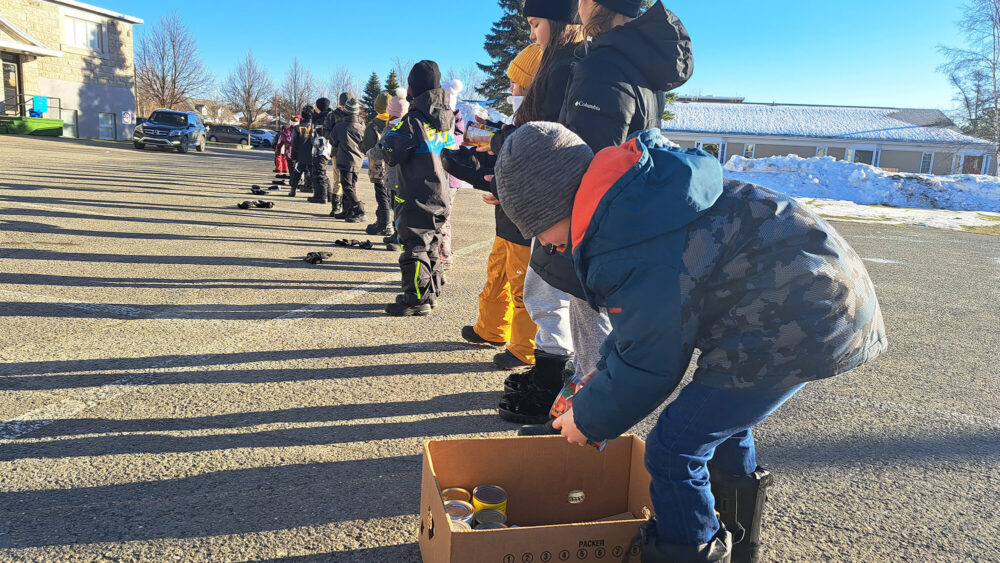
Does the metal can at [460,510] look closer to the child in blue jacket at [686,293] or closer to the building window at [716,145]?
the child in blue jacket at [686,293]

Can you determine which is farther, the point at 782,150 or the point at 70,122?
the point at 782,150

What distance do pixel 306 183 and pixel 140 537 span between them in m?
14.7

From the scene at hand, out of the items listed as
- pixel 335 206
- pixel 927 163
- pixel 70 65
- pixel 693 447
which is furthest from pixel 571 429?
→ pixel 927 163

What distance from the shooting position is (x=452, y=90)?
5781mm

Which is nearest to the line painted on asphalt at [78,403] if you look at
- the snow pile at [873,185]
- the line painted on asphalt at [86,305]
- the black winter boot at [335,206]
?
the line painted on asphalt at [86,305]

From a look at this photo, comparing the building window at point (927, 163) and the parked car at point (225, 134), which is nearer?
the building window at point (927, 163)

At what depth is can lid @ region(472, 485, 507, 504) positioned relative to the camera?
2.27 metres

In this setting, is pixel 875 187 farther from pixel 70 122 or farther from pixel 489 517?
pixel 70 122

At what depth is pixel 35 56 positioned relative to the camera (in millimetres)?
36562

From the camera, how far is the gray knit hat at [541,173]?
1.80 metres

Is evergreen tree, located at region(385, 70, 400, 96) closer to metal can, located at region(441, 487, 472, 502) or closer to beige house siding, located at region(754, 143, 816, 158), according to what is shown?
beige house siding, located at region(754, 143, 816, 158)

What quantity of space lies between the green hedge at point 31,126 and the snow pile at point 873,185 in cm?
3420

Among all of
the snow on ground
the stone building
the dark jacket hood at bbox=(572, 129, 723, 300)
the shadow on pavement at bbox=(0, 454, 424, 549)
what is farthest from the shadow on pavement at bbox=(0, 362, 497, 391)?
the stone building

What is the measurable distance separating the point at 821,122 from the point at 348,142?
5131 centimetres
